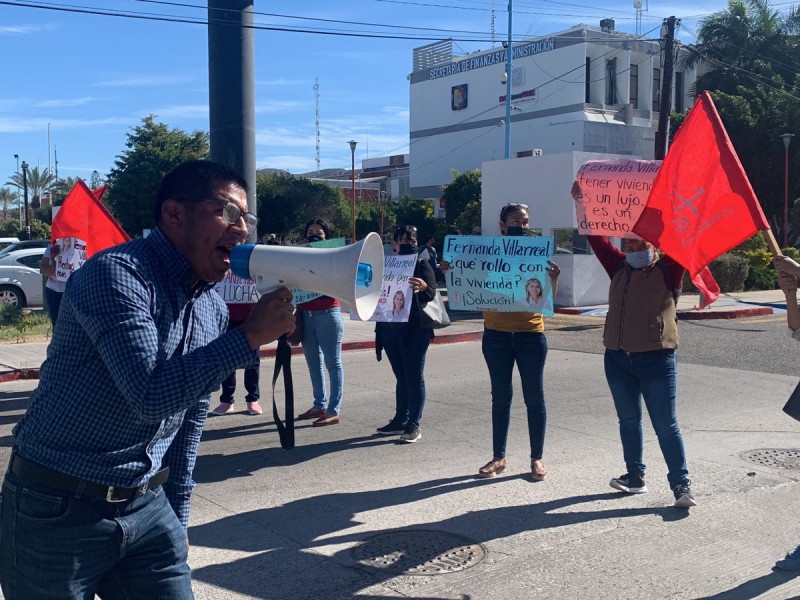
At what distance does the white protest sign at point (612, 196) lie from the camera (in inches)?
251

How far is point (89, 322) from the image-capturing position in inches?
85.2

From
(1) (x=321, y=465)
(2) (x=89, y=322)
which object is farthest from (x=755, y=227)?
(2) (x=89, y=322)

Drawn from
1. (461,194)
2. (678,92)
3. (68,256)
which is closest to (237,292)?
(68,256)

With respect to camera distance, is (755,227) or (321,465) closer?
(755,227)

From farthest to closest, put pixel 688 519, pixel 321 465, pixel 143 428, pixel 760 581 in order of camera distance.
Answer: pixel 321 465 < pixel 688 519 < pixel 760 581 < pixel 143 428

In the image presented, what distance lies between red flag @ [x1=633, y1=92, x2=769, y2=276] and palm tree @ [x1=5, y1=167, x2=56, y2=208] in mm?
76356

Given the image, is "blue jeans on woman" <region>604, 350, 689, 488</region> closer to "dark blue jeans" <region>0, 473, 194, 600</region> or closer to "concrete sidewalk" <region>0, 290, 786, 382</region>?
"dark blue jeans" <region>0, 473, 194, 600</region>

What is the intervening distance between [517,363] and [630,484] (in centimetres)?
114

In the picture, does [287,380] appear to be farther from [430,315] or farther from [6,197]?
[6,197]

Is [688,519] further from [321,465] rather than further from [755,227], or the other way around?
[321,465]

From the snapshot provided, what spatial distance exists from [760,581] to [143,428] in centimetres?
357

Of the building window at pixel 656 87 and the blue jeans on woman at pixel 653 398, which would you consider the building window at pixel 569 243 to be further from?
the building window at pixel 656 87

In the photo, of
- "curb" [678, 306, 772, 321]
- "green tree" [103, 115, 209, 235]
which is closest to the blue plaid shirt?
"curb" [678, 306, 772, 321]

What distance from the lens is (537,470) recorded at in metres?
6.34
